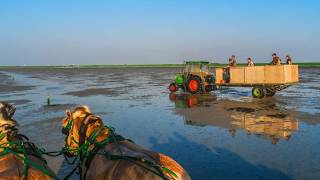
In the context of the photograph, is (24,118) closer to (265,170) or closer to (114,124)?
(114,124)

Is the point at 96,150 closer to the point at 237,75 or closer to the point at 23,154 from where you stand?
the point at 23,154

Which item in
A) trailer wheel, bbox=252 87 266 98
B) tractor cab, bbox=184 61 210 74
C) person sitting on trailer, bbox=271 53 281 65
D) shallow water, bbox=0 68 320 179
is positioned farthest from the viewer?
tractor cab, bbox=184 61 210 74

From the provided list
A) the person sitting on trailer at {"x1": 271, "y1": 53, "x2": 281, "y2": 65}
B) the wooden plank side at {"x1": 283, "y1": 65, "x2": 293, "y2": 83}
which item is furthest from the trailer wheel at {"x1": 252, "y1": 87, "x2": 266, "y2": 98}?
the person sitting on trailer at {"x1": 271, "y1": 53, "x2": 281, "y2": 65}

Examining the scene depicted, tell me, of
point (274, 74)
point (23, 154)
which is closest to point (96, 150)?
point (23, 154)

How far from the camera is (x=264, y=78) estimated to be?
19453 millimetres

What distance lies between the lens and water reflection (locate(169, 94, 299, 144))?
36.1ft

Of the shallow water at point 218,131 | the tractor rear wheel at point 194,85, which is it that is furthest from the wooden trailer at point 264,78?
the tractor rear wheel at point 194,85

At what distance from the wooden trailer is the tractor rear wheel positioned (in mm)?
1949

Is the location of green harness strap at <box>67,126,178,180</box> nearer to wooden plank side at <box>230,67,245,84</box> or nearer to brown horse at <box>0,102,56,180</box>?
brown horse at <box>0,102,56,180</box>

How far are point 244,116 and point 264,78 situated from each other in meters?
6.53

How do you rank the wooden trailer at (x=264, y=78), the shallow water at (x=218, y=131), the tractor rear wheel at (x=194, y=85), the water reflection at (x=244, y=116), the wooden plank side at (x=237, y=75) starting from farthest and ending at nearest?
the tractor rear wheel at (x=194, y=85)
the wooden plank side at (x=237, y=75)
the wooden trailer at (x=264, y=78)
the water reflection at (x=244, y=116)
the shallow water at (x=218, y=131)

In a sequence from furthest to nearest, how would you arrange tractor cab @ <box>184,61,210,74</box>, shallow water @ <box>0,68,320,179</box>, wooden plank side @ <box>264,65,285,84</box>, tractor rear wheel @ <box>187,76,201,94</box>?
Result: tractor cab @ <box>184,61,210,74</box> < tractor rear wheel @ <box>187,76,201,94</box> < wooden plank side @ <box>264,65,285,84</box> < shallow water @ <box>0,68,320,179</box>

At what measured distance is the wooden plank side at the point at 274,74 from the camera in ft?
61.8

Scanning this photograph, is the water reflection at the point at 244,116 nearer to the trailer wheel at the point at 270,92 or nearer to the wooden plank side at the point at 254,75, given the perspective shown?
the trailer wheel at the point at 270,92
